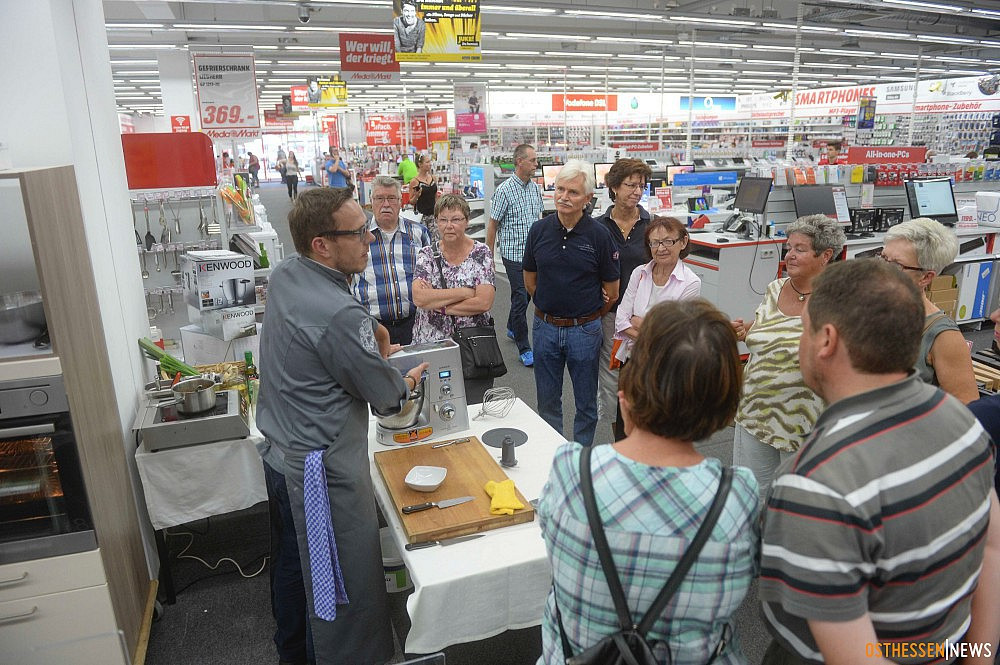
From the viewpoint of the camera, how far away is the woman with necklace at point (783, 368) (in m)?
2.13

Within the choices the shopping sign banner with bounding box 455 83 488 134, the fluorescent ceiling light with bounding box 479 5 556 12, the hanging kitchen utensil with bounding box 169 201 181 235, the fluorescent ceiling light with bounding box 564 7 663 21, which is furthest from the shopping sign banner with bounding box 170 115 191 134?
the hanging kitchen utensil with bounding box 169 201 181 235

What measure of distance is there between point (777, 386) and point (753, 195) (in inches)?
174

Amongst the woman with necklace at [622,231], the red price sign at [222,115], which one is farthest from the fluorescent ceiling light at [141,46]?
the woman with necklace at [622,231]

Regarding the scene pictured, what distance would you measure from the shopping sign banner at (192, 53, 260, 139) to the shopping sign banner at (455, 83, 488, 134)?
7.46m

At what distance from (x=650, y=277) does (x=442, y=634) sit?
2.01 meters

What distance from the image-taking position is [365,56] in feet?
33.4

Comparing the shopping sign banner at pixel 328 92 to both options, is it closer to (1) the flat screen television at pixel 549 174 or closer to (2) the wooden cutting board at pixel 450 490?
(1) the flat screen television at pixel 549 174

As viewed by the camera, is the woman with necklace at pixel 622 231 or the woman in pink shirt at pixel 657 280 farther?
the woman with necklace at pixel 622 231

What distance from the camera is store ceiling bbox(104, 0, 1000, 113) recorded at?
10273mm

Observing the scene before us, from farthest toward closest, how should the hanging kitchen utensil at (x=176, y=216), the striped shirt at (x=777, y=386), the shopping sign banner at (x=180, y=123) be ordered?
the shopping sign banner at (x=180, y=123)
the hanging kitchen utensil at (x=176, y=216)
the striped shirt at (x=777, y=386)

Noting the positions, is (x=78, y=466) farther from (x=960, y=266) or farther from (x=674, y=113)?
(x=674, y=113)

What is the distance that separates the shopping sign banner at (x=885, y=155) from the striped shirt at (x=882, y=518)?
32.3ft

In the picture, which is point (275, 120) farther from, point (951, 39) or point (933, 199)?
point (933, 199)

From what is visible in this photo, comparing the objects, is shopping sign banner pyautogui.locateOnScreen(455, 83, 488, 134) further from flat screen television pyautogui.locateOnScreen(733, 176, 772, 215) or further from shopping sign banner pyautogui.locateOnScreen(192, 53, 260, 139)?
flat screen television pyautogui.locateOnScreen(733, 176, 772, 215)
